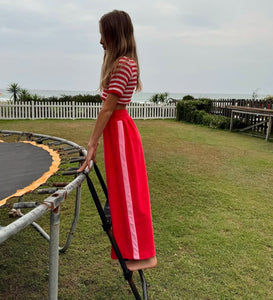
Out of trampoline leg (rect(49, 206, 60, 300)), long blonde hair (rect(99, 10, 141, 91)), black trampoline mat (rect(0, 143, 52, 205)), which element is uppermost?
long blonde hair (rect(99, 10, 141, 91))

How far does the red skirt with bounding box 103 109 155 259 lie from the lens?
5.25ft

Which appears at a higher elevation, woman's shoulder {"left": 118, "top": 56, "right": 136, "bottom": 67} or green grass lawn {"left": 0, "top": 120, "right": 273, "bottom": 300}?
woman's shoulder {"left": 118, "top": 56, "right": 136, "bottom": 67}

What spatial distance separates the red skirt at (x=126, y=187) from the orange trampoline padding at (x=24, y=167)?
44 centimetres

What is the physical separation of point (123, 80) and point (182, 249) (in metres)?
1.73

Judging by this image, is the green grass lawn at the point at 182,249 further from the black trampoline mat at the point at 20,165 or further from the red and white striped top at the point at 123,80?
the red and white striped top at the point at 123,80

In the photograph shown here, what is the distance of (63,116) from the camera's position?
1354cm

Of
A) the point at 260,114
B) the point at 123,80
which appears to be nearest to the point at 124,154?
the point at 123,80

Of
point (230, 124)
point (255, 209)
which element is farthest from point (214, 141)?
point (255, 209)

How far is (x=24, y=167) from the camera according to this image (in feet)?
6.81

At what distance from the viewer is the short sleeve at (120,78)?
4.99 feet

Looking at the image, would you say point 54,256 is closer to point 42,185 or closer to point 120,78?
point 42,185

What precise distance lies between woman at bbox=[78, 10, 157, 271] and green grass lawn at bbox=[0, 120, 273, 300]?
65 centimetres

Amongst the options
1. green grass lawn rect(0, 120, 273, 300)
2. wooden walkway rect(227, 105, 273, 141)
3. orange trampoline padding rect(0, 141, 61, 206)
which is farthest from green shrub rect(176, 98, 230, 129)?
orange trampoline padding rect(0, 141, 61, 206)

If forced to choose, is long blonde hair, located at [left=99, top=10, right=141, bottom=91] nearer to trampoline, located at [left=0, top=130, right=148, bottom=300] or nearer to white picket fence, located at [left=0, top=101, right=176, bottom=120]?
trampoline, located at [left=0, top=130, right=148, bottom=300]
